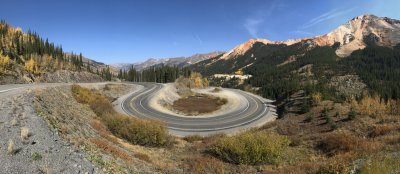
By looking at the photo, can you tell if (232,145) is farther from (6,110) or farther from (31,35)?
(31,35)

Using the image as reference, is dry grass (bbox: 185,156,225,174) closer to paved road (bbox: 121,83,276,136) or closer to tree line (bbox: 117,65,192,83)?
paved road (bbox: 121,83,276,136)

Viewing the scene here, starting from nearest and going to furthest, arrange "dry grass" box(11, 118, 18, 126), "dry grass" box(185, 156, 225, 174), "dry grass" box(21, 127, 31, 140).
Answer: "dry grass" box(21, 127, 31, 140) → "dry grass" box(11, 118, 18, 126) → "dry grass" box(185, 156, 225, 174)

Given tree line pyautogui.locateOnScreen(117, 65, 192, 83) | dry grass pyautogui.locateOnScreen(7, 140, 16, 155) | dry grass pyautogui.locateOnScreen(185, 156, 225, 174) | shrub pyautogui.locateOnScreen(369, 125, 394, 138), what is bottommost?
dry grass pyautogui.locateOnScreen(185, 156, 225, 174)

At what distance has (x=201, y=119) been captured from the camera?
59656mm

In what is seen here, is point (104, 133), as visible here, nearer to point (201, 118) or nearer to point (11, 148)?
point (11, 148)

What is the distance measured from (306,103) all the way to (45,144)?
52794 mm

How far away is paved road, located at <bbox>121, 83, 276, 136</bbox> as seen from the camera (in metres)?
49.8

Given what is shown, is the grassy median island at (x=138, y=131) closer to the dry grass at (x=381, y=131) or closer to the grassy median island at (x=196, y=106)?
the dry grass at (x=381, y=131)

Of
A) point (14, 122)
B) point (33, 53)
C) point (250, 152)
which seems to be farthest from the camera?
point (33, 53)

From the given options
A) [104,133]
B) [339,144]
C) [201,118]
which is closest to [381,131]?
[339,144]

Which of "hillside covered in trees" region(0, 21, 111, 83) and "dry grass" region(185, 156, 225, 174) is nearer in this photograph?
"dry grass" region(185, 156, 225, 174)

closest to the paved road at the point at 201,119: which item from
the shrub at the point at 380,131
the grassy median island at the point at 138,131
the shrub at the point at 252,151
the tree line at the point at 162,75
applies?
the grassy median island at the point at 138,131

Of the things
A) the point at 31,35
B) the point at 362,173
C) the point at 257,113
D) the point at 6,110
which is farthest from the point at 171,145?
the point at 31,35

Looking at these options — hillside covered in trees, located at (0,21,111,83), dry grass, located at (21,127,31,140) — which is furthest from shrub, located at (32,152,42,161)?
hillside covered in trees, located at (0,21,111,83)
